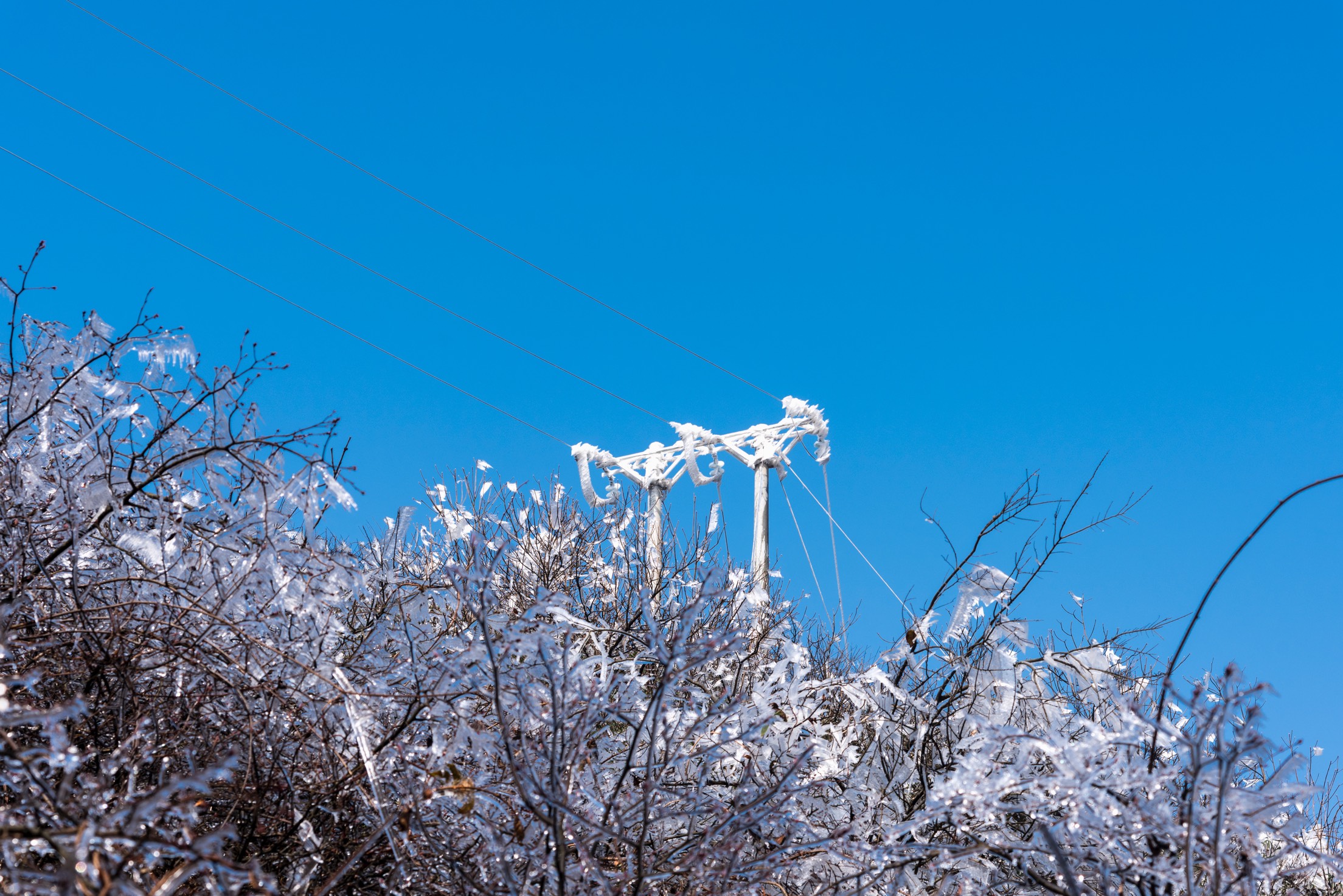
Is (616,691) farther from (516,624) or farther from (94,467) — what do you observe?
(94,467)

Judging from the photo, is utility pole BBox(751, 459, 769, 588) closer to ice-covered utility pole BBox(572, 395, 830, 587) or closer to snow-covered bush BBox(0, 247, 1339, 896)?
ice-covered utility pole BBox(572, 395, 830, 587)

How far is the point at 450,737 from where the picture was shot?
2701 mm

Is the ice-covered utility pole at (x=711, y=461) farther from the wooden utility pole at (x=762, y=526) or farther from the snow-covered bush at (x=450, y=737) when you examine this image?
the snow-covered bush at (x=450, y=737)

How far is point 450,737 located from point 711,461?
10.5m

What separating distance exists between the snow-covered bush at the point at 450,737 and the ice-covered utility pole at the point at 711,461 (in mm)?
8279

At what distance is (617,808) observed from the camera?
231cm

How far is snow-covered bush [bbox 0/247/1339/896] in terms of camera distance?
6.61ft

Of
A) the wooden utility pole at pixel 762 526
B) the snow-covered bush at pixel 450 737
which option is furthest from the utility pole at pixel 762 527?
the snow-covered bush at pixel 450 737

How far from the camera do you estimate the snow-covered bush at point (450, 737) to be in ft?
6.61

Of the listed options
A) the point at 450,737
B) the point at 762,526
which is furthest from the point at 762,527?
the point at 450,737

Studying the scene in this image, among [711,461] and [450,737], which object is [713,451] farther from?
[450,737]

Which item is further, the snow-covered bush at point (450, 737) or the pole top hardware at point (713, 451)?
the pole top hardware at point (713, 451)

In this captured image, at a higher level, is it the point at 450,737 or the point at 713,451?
the point at 713,451

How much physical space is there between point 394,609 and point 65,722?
7.61ft
